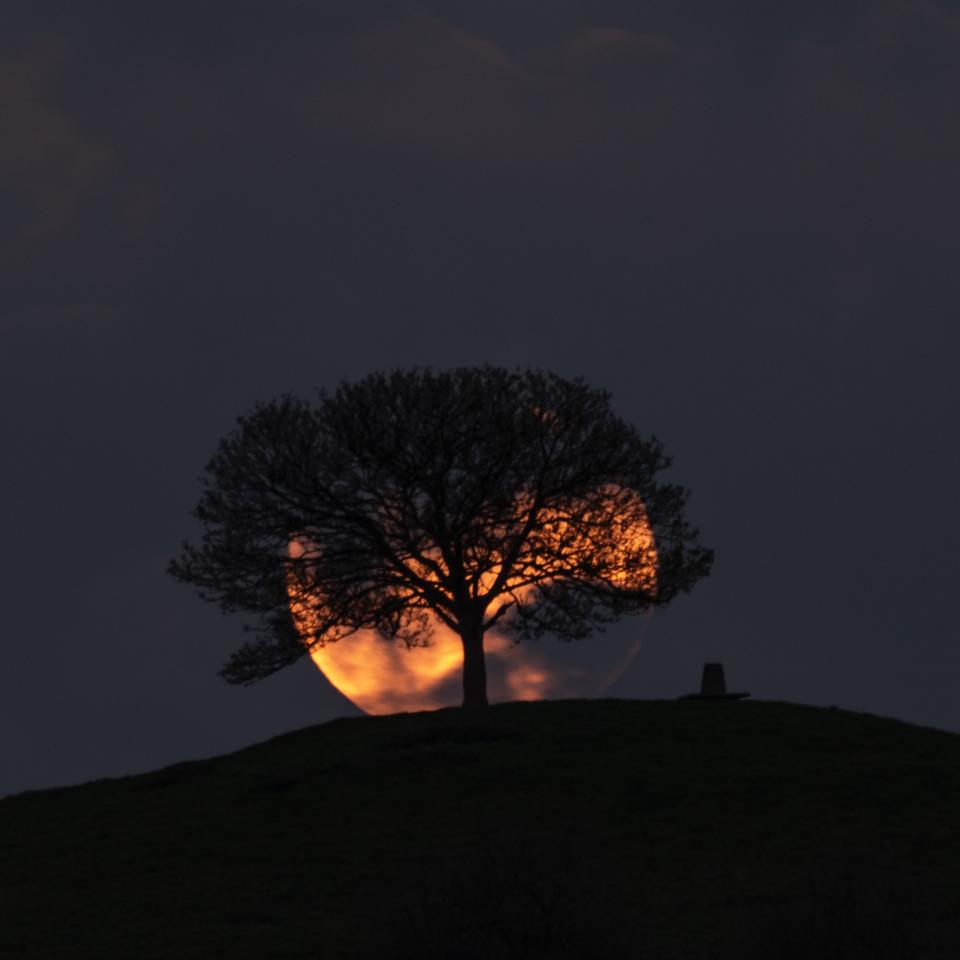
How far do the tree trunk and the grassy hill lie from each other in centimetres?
218

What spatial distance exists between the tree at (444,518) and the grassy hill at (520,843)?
503 centimetres

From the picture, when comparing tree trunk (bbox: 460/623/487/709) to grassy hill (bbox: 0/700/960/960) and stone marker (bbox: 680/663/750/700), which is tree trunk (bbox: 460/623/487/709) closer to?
grassy hill (bbox: 0/700/960/960)

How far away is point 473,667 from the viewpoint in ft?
155

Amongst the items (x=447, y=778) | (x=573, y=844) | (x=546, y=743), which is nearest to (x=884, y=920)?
(x=573, y=844)

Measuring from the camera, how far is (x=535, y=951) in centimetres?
1873

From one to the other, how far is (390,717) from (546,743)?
9404mm

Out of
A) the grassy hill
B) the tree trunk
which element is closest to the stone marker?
the grassy hill

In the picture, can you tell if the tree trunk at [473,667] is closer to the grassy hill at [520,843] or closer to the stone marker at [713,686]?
the grassy hill at [520,843]

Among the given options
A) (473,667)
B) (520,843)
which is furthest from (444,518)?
(520,843)

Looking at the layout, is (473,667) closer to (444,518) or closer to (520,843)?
(444,518)

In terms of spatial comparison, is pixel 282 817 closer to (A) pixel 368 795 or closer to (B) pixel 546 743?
(A) pixel 368 795

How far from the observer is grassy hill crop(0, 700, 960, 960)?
18.9 m

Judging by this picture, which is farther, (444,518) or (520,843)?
(444,518)

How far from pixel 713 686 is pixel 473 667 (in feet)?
25.2
